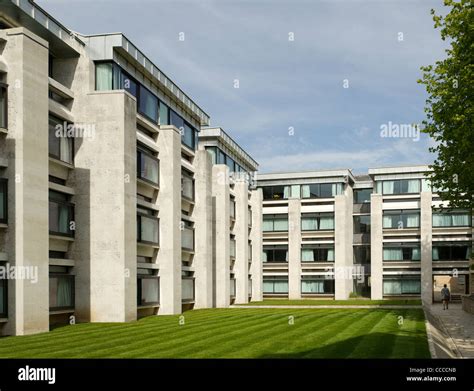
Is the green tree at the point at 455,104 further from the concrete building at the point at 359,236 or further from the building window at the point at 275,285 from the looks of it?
the building window at the point at 275,285

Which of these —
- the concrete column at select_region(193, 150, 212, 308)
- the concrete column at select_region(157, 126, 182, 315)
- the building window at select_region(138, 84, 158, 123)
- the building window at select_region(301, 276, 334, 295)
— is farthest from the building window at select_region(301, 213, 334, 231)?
the building window at select_region(138, 84, 158, 123)

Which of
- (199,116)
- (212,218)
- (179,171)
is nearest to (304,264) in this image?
(212,218)

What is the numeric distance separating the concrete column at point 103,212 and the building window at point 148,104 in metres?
6.75

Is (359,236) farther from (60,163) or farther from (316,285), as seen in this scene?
(60,163)

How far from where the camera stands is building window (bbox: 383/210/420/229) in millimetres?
78625

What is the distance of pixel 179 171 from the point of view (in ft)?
156

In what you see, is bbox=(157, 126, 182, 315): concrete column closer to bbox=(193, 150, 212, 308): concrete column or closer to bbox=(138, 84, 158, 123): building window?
bbox=(138, 84, 158, 123): building window

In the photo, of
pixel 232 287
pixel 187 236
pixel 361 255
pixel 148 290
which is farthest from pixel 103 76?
pixel 361 255

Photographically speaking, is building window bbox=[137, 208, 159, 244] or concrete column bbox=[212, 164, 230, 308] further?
concrete column bbox=[212, 164, 230, 308]

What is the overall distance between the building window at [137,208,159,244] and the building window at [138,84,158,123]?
24.1 feet

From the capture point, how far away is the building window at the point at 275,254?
281 ft

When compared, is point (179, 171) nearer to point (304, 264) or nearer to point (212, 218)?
point (212, 218)

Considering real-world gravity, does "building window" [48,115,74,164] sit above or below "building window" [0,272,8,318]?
above

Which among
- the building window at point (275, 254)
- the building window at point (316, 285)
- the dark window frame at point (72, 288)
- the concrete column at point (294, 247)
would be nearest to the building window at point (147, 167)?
the dark window frame at point (72, 288)
